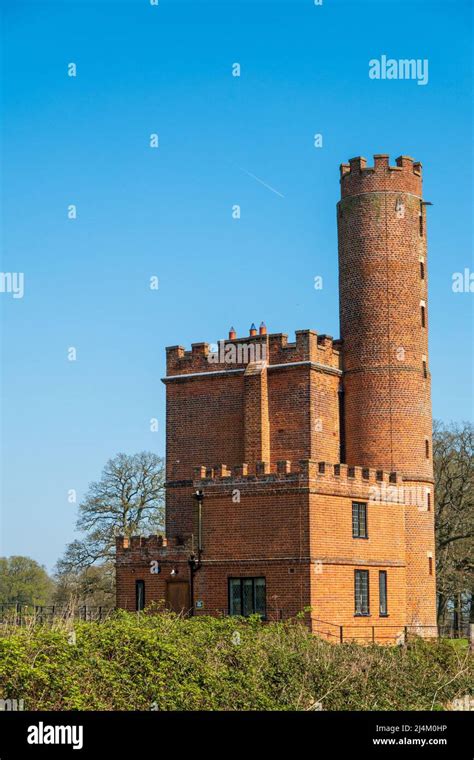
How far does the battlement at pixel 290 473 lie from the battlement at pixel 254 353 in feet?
13.1

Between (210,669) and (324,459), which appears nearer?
(210,669)

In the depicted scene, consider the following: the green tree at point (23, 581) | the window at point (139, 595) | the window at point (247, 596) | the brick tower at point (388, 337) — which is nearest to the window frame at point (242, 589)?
the window at point (247, 596)

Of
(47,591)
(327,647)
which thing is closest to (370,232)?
(327,647)

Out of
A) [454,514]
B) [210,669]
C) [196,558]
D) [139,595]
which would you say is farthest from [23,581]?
[210,669]

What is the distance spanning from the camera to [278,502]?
35062 millimetres

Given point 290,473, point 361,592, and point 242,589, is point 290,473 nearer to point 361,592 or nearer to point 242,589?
point 242,589

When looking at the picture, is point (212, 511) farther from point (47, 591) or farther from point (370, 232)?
point (47, 591)

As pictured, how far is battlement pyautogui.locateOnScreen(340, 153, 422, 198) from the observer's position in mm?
41344

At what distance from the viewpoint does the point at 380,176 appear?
1628 inches

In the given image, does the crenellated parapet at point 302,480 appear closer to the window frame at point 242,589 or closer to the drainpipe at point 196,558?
the drainpipe at point 196,558

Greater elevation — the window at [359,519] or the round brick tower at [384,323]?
the round brick tower at [384,323]

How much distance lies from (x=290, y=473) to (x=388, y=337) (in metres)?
8.07

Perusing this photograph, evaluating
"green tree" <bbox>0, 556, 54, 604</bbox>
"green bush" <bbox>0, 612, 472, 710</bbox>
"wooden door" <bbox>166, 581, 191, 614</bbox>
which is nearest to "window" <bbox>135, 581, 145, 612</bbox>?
"wooden door" <bbox>166, 581, 191, 614</bbox>

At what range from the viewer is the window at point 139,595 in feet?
125
